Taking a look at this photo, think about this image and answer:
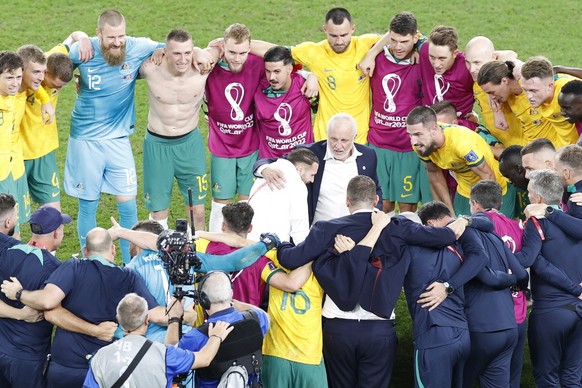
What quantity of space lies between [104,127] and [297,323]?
3853 millimetres

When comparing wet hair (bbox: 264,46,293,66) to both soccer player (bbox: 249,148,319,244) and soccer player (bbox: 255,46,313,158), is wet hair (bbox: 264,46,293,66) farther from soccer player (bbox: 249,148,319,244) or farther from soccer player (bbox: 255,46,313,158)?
soccer player (bbox: 249,148,319,244)

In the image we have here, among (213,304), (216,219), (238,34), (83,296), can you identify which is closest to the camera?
(213,304)

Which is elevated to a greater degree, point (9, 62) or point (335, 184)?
point (9, 62)

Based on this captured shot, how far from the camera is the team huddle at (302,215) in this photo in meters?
7.84

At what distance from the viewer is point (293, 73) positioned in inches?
442

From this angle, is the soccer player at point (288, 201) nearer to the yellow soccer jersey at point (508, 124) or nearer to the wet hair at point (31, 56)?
the yellow soccer jersey at point (508, 124)

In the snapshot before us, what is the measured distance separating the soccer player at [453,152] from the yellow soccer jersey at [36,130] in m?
3.56

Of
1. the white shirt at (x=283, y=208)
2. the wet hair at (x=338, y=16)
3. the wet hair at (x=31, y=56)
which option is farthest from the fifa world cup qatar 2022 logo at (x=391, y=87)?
the wet hair at (x=31, y=56)

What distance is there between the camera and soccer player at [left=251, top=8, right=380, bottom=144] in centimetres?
1119

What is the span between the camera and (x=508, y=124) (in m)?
10.8

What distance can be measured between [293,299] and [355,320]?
1.61 ft

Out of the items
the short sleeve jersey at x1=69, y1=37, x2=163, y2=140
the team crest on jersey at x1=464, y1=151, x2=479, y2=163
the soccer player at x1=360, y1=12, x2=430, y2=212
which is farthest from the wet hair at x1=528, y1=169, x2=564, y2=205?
the short sleeve jersey at x1=69, y1=37, x2=163, y2=140

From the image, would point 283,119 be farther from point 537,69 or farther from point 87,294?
point 87,294

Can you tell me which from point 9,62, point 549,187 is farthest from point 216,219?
point 549,187
